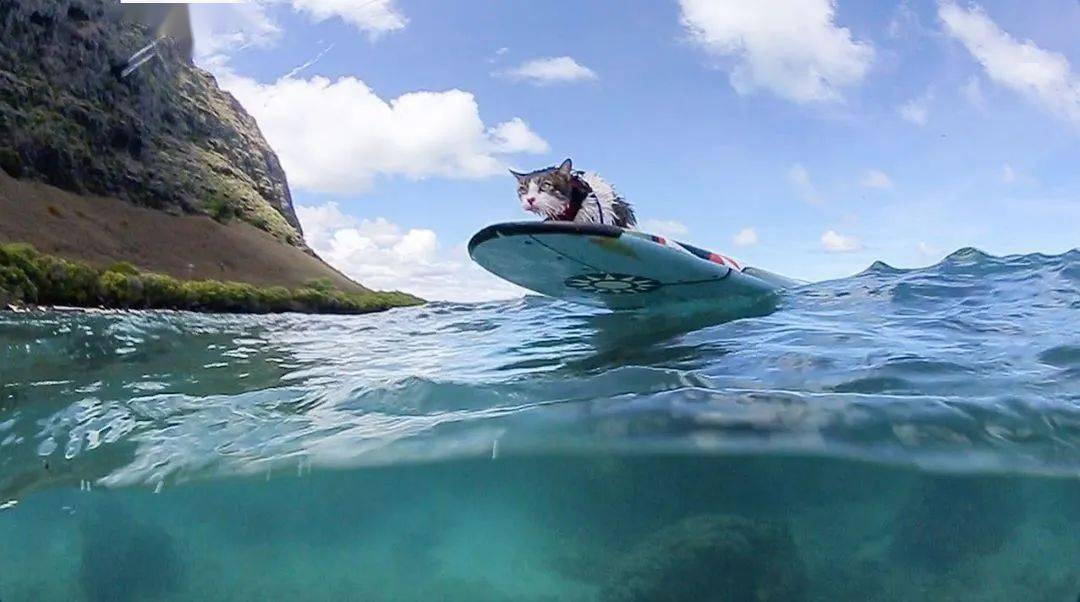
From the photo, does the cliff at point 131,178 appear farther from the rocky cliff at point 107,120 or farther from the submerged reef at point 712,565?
the submerged reef at point 712,565

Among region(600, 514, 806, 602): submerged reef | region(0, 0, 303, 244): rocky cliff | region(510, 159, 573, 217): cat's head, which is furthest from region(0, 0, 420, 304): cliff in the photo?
region(600, 514, 806, 602): submerged reef

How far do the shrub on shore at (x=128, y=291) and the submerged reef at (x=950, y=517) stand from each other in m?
25.1

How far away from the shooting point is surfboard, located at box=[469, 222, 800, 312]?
302 inches

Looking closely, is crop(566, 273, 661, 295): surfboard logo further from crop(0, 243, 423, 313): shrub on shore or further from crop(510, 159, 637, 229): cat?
crop(0, 243, 423, 313): shrub on shore

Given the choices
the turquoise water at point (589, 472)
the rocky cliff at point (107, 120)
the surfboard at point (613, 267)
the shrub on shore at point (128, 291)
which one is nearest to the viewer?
the turquoise water at point (589, 472)

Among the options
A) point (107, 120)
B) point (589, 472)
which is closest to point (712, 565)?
point (589, 472)

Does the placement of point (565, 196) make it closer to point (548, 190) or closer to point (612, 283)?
point (548, 190)

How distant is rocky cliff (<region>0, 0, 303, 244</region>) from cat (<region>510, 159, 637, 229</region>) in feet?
155

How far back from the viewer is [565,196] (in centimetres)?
808

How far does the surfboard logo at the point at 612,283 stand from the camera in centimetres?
859

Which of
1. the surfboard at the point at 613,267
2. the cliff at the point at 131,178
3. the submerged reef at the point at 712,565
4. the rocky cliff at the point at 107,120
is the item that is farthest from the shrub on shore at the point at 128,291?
the submerged reef at the point at 712,565

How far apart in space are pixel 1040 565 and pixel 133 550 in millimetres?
7417

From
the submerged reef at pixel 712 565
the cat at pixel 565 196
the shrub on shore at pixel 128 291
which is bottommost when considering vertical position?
the submerged reef at pixel 712 565

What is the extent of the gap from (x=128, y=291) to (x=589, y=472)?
32.6 meters
